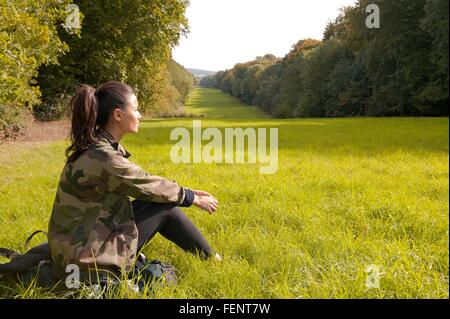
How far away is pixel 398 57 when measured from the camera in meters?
34.2

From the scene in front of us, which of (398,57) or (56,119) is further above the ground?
(398,57)

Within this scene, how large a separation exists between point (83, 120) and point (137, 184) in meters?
0.67

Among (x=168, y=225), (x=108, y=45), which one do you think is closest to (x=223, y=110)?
(x=108, y=45)

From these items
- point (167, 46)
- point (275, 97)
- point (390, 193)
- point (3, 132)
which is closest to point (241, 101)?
point (275, 97)

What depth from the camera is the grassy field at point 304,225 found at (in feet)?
10.6

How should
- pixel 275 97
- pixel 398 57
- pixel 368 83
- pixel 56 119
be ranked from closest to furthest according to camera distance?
1. pixel 56 119
2. pixel 398 57
3. pixel 368 83
4. pixel 275 97

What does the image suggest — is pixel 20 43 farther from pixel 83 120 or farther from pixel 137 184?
pixel 137 184

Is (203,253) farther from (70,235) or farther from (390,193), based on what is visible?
(390,193)

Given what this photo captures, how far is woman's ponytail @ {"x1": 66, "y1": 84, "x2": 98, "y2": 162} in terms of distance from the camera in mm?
3053

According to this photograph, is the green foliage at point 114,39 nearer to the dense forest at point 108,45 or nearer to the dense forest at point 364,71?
the dense forest at point 108,45

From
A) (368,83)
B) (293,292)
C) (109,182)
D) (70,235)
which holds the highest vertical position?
(368,83)

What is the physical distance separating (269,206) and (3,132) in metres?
14.7

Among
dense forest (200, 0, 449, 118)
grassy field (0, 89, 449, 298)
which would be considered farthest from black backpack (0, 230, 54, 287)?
dense forest (200, 0, 449, 118)

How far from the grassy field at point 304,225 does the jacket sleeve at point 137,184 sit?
29.2 inches
